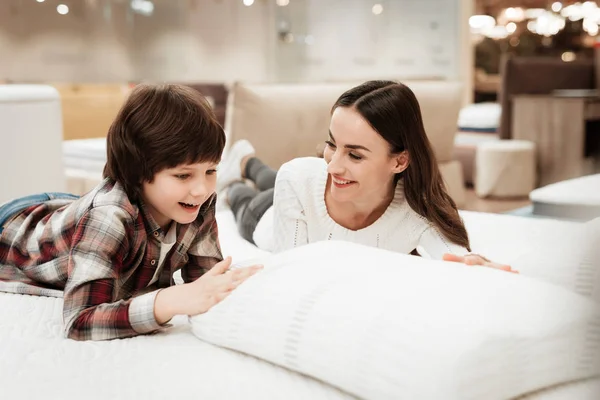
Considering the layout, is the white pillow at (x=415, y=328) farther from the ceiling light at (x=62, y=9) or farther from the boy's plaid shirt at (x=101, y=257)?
the ceiling light at (x=62, y=9)

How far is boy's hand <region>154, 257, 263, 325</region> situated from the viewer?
26.0 inches

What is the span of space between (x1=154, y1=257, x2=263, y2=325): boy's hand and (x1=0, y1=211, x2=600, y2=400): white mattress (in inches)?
1.0

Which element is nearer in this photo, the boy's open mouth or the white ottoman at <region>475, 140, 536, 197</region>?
the boy's open mouth

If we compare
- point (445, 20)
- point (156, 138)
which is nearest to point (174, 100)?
point (156, 138)

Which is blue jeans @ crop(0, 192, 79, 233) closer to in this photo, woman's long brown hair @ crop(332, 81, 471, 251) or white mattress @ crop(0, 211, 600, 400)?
white mattress @ crop(0, 211, 600, 400)

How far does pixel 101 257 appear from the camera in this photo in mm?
695

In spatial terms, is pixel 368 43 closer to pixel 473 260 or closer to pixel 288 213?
pixel 288 213

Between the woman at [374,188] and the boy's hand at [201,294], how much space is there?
0.47ft

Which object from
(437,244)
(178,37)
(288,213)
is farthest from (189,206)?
(178,37)

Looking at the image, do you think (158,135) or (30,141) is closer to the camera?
(158,135)

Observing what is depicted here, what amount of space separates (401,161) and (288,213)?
17 centimetres

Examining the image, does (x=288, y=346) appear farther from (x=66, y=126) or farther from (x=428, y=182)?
(x=66, y=126)

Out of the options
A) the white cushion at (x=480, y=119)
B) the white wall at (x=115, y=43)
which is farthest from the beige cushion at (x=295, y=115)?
the white cushion at (x=480, y=119)

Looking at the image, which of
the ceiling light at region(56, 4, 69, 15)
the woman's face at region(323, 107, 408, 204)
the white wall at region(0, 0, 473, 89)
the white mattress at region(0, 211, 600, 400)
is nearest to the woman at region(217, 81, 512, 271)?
the woman's face at region(323, 107, 408, 204)
